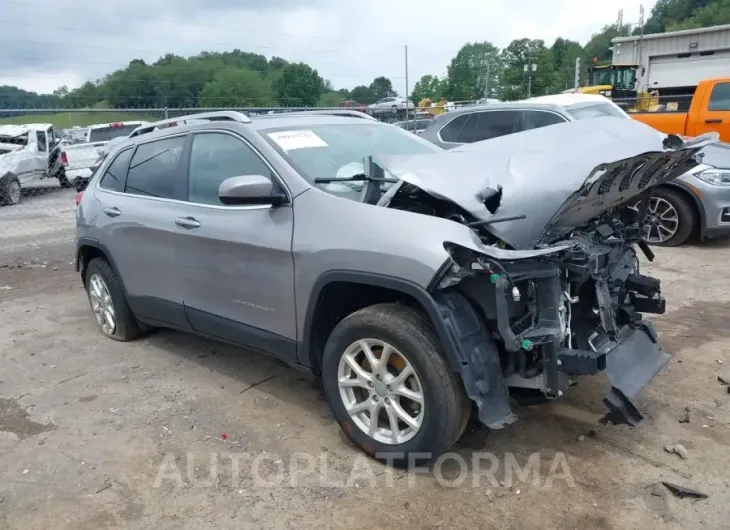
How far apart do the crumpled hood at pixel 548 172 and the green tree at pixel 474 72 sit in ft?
128

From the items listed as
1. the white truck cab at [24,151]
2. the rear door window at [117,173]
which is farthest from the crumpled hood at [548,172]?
the white truck cab at [24,151]

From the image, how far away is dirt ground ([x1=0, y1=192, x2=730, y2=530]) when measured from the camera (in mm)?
3021

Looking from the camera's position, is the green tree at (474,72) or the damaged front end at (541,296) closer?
the damaged front end at (541,296)

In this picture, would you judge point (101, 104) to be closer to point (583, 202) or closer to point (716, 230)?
point (716, 230)

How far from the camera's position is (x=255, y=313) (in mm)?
3877

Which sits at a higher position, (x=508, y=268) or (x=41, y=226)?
(x=508, y=268)

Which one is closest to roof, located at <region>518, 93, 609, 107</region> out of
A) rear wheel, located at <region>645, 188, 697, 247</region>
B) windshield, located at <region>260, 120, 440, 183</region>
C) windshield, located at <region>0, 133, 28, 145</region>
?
rear wheel, located at <region>645, 188, 697, 247</region>

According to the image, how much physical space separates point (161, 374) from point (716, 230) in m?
6.44

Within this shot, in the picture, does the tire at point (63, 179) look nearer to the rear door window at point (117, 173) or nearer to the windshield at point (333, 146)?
the rear door window at point (117, 173)

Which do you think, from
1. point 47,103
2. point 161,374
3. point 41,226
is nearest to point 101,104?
point 47,103

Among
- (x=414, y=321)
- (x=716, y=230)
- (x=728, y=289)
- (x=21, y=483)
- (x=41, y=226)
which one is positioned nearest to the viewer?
(x=414, y=321)

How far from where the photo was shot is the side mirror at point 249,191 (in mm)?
3510

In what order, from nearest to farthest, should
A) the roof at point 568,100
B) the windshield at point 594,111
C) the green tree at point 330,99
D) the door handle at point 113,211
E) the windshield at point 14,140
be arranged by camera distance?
1. the door handle at point 113,211
2. the windshield at point 594,111
3. the roof at point 568,100
4. the windshield at point 14,140
5. the green tree at point 330,99

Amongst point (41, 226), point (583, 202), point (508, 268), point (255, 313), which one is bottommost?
point (41, 226)
